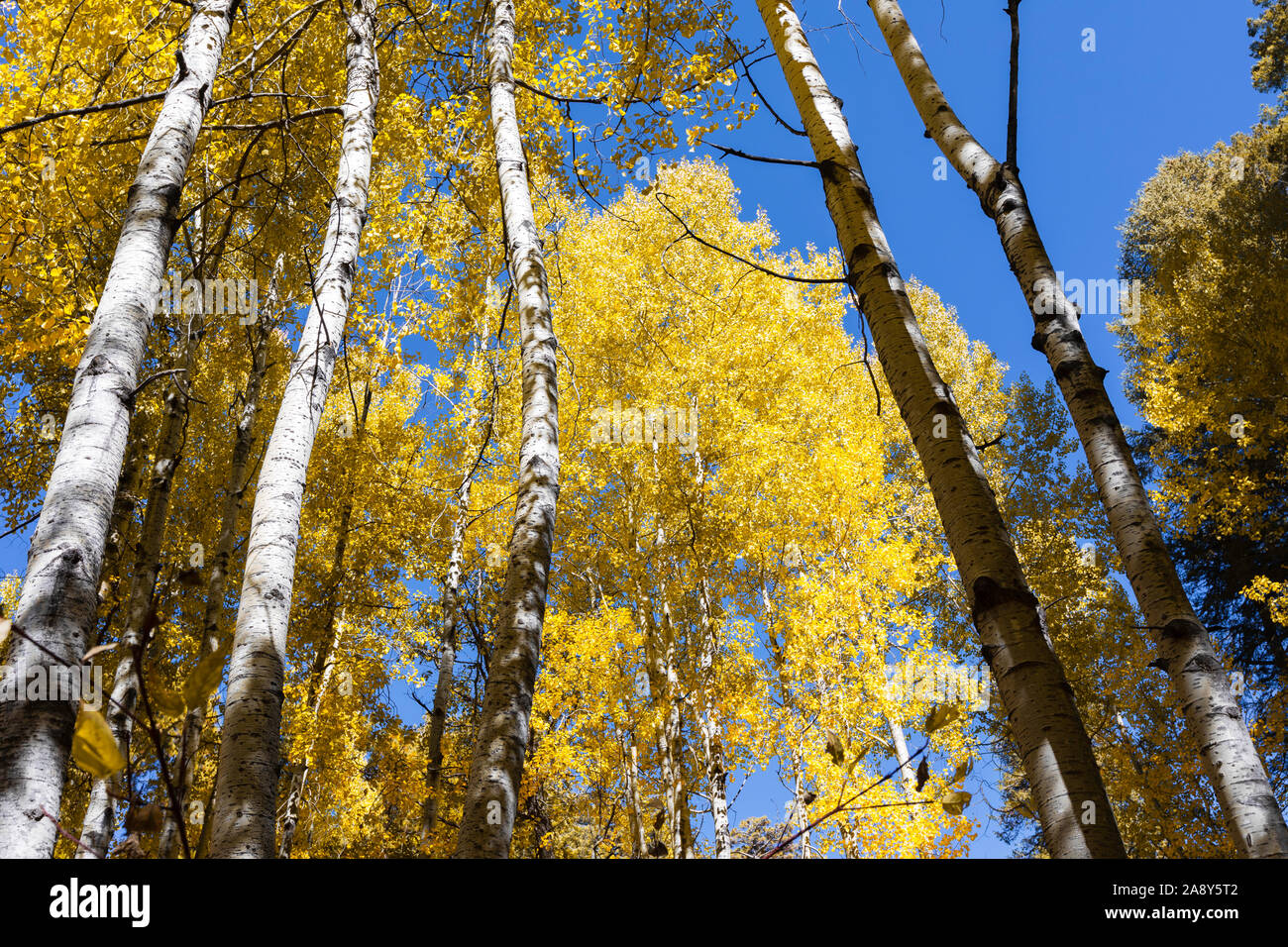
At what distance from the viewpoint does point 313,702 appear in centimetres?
892

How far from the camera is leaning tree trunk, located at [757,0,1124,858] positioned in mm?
1457

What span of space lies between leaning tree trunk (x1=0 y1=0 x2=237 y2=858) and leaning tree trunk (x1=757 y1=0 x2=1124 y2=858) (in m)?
1.78

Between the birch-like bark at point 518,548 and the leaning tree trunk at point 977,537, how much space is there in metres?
1.17

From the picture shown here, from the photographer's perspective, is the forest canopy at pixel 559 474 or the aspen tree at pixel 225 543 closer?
the forest canopy at pixel 559 474

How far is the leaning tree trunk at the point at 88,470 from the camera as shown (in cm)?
128

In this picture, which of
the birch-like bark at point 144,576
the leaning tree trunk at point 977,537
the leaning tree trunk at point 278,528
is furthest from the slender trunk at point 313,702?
the leaning tree trunk at point 977,537

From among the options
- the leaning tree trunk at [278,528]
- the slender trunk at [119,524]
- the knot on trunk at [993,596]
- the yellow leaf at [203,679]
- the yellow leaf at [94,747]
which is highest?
the slender trunk at [119,524]

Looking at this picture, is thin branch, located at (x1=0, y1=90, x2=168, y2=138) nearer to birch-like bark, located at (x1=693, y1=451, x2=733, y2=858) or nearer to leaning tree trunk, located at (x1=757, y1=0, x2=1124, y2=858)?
leaning tree trunk, located at (x1=757, y1=0, x2=1124, y2=858)

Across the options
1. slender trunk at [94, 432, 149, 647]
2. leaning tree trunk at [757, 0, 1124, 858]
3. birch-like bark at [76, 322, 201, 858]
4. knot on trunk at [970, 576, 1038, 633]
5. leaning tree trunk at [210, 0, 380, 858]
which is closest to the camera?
leaning tree trunk at [757, 0, 1124, 858]

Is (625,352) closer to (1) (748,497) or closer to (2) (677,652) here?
(1) (748,497)

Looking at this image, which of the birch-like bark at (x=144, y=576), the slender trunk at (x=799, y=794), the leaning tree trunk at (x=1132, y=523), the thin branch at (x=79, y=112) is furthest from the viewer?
the slender trunk at (x=799, y=794)

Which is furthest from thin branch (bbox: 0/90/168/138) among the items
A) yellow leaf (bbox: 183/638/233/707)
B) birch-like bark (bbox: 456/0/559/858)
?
yellow leaf (bbox: 183/638/233/707)

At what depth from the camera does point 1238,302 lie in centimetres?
1136

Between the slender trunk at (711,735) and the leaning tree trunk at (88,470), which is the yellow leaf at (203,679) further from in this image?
the slender trunk at (711,735)
